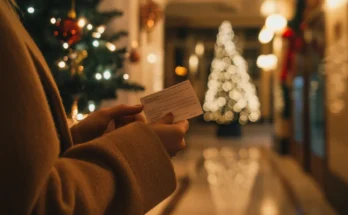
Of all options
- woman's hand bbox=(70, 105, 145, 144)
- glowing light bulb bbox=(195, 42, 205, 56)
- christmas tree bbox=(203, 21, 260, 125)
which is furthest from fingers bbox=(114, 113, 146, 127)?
→ glowing light bulb bbox=(195, 42, 205, 56)

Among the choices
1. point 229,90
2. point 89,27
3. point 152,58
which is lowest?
point 229,90

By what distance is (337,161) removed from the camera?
3.96 meters

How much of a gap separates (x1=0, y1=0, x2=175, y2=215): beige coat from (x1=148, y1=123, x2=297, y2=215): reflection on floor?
3.24 meters

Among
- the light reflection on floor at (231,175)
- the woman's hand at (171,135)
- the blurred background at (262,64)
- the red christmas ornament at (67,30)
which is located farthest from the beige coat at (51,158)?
the light reflection on floor at (231,175)

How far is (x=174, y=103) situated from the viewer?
0.88 meters

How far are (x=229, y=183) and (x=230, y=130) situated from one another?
21.7ft

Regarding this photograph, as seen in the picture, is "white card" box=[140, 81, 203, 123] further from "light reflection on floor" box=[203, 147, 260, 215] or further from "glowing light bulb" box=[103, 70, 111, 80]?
"light reflection on floor" box=[203, 147, 260, 215]

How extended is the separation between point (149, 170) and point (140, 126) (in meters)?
0.09

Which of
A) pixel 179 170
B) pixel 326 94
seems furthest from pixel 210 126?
pixel 326 94

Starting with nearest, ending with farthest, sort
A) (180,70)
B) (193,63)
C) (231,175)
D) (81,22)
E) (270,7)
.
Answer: (81,22)
(231,175)
(270,7)
(180,70)
(193,63)

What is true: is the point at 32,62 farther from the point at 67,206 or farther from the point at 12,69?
the point at 67,206

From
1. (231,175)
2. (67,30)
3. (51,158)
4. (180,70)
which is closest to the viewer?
(51,158)

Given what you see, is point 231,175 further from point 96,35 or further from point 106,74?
point 96,35

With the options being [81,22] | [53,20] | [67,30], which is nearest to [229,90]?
[81,22]
